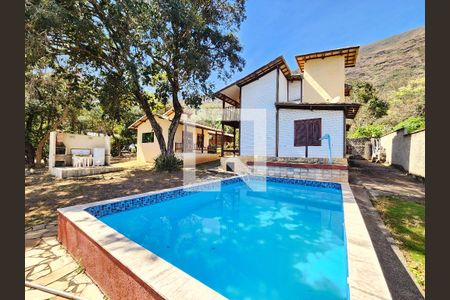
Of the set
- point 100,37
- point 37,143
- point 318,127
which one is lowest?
point 37,143

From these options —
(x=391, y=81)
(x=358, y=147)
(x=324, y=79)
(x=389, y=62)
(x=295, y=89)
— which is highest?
(x=389, y=62)

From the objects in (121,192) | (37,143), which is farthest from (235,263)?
(37,143)

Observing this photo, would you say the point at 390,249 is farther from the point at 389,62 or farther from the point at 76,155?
the point at 389,62

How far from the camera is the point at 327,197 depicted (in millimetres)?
8320

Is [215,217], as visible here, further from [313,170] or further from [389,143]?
[389,143]

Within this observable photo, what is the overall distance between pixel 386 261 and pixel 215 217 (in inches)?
174

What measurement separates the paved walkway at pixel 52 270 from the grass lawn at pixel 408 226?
440 centimetres

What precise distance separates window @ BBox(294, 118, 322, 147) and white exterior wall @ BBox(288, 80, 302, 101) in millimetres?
3525

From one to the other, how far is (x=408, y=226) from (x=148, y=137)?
19.6 metres

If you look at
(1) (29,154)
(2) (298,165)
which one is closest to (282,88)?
(2) (298,165)

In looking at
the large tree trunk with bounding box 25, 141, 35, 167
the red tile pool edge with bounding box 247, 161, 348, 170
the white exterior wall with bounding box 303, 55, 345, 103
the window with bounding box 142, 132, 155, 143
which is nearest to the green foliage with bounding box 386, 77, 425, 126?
the white exterior wall with bounding box 303, 55, 345, 103

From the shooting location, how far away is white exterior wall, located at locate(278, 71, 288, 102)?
14.2 metres

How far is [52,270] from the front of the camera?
300cm

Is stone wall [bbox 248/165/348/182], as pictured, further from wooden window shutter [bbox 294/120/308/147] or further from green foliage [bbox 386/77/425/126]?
green foliage [bbox 386/77/425/126]
